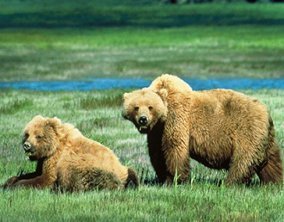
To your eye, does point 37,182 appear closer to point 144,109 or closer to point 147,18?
point 144,109

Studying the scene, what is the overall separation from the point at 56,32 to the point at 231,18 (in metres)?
22.1

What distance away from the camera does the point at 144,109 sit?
10.3m

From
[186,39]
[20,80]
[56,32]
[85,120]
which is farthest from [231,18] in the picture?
[85,120]

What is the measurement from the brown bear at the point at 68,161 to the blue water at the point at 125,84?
20610mm

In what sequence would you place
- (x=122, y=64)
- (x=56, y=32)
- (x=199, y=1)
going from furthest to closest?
(x=199, y=1), (x=56, y=32), (x=122, y=64)

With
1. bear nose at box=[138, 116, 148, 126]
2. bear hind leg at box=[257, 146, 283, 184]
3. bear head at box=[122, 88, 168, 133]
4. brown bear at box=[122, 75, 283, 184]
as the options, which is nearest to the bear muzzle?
bear head at box=[122, 88, 168, 133]

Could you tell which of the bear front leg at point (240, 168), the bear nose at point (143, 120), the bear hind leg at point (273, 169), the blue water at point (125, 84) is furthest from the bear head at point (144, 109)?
the blue water at point (125, 84)

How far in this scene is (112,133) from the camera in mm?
17203

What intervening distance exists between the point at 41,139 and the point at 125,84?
73.8 ft

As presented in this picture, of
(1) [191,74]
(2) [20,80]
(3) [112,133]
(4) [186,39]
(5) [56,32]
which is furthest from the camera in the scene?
(5) [56,32]

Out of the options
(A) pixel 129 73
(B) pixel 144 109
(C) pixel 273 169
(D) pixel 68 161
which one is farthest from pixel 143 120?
(A) pixel 129 73

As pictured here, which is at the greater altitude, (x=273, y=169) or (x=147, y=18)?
(x=273, y=169)

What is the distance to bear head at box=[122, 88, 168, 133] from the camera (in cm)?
1027

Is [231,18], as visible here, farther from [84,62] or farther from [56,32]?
[84,62]
